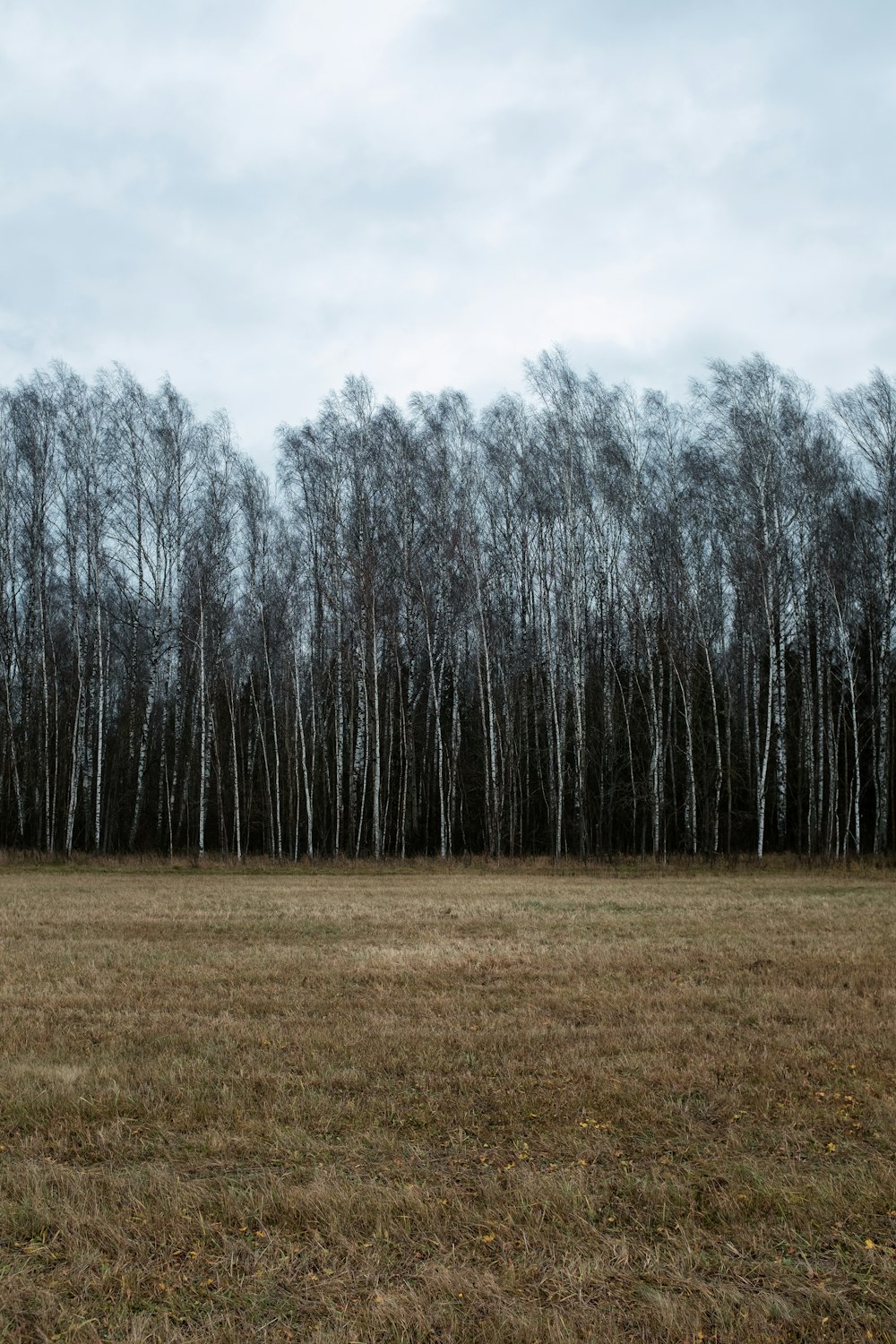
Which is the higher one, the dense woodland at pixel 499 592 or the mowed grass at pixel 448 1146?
the dense woodland at pixel 499 592

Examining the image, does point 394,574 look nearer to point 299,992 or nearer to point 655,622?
point 655,622

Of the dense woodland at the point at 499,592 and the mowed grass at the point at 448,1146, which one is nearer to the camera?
the mowed grass at the point at 448,1146

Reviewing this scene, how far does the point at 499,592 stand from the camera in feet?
105

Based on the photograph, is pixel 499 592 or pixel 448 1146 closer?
pixel 448 1146

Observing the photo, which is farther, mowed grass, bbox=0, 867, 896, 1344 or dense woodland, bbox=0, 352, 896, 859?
dense woodland, bbox=0, 352, 896, 859

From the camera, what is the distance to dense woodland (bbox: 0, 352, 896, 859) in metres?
25.3

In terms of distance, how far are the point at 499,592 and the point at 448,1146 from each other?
28.0 metres

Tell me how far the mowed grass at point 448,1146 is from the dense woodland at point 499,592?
53.0 ft

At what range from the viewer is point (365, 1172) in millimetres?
4152

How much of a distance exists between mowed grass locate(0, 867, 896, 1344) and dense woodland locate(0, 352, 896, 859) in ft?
53.0

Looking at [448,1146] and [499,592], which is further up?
[499,592]

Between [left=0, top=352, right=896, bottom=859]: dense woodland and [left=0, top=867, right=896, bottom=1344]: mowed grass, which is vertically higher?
[left=0, top=352, right=896, bottom=859]: dense woodland

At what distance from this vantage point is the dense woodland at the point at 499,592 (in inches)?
998

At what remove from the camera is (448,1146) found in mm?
4512
